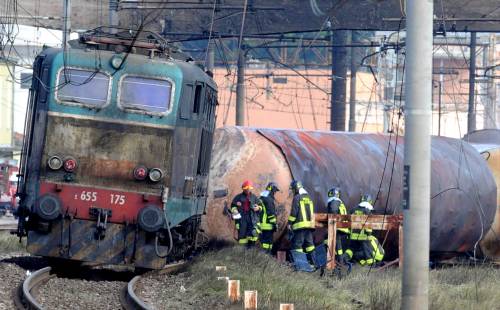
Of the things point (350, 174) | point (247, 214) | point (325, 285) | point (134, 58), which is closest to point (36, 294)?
point (134, 58)

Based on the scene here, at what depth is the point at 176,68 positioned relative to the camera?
1454 cm

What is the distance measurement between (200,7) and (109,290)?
14730 millimetres

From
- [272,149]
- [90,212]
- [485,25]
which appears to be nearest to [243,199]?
[272,149]

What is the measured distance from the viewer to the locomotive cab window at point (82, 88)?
47.1ft

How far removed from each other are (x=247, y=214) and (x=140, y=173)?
12.3 feet

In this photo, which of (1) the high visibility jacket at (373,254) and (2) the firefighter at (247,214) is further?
(2) the firefighter at (247,214)

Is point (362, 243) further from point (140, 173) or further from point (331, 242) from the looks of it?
point (140, 173)

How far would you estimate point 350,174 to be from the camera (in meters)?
19.7

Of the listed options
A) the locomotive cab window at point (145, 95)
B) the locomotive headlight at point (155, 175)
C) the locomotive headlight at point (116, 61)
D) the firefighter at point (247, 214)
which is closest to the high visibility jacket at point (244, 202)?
the firefighter at point (247, 214)

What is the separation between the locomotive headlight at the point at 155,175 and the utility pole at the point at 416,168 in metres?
4.71

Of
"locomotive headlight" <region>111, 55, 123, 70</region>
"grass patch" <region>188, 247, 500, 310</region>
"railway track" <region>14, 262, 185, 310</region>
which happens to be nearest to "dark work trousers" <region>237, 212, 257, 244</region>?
"grass patch" <region>188, 247, 500, 310</region>

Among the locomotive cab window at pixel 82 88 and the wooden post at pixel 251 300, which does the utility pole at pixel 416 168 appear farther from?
the locomotive cab window at pixel 82 88

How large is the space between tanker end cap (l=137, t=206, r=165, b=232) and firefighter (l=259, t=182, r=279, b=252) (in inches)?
150

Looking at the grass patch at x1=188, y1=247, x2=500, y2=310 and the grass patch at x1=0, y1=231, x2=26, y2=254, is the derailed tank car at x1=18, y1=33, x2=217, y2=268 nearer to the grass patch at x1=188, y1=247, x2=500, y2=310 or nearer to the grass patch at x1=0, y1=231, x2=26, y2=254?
the grass patch at x1=188, y1=247, x2=500, y2=310
